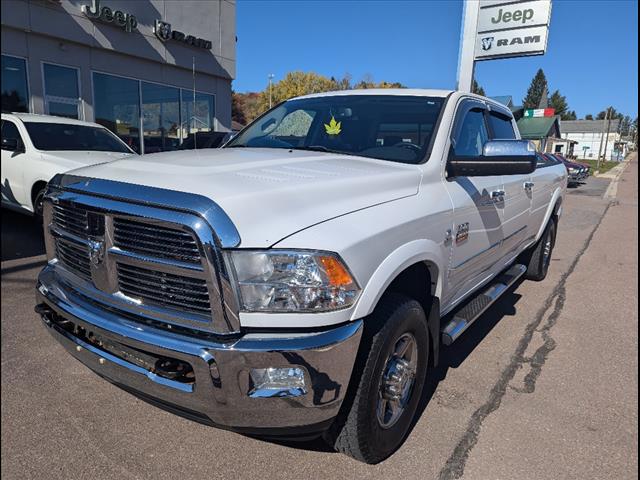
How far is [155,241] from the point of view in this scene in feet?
6.38

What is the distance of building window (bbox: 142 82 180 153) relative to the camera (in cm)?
1569

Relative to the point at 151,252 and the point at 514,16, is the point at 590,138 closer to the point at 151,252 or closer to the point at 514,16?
the point at 514,16

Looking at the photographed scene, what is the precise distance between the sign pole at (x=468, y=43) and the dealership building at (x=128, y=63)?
785 cm

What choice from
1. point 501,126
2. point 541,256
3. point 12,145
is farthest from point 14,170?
point 541,256

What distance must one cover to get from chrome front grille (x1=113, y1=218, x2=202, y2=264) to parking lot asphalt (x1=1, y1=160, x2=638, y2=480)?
50 centimetres

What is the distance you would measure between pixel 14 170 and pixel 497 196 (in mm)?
6550

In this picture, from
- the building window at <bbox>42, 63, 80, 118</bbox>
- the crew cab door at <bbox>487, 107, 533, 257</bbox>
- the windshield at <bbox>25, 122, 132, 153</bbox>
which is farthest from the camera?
the building window at <bbox>42, 63, 80, 118</bbox>

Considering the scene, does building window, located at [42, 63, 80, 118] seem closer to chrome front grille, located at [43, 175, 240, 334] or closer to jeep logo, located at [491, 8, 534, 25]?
jeep logo, located at [491, 8, 534, 25]

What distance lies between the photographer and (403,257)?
226 cm

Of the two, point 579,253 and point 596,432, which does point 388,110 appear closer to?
point 596,432

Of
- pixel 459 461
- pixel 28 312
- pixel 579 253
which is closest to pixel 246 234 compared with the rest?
pixel 459 461

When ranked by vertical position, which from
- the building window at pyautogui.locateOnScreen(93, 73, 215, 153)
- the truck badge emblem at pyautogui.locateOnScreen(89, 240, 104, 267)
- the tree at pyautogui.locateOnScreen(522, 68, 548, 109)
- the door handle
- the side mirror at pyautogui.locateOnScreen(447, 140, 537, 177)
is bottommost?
the truck badge emblem at pyautogui.locateOnScreen(89, 240, 104, 267)

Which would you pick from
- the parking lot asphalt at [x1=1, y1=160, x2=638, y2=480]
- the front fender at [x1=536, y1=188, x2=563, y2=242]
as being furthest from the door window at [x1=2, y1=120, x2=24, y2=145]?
the front fender at [x1=536, y1=188, x2=563, y2=242]

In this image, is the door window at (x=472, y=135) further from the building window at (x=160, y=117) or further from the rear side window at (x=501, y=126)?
the building window at (x=160, y=117)
